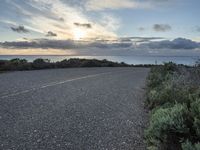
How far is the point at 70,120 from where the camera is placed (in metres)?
8.78

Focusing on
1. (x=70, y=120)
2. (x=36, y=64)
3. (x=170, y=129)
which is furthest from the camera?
(x=36, y=64)

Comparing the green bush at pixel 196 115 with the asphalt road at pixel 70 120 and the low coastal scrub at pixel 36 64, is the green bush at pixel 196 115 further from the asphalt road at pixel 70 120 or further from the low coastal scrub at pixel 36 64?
the low coastal scrub at pixel 36 64

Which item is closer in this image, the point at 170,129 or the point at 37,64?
the point at 170,129

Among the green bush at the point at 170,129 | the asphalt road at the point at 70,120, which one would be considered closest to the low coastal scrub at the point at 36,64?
the asphalt road at the point at 70,120

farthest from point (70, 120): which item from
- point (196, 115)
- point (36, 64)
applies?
point (36, 64)

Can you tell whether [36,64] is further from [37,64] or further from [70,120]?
[70,120]

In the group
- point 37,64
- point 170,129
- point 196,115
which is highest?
point 37,64

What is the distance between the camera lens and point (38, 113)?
9.52 meters

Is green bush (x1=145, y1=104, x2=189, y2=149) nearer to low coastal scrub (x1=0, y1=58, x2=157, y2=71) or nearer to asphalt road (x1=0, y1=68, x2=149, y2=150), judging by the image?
asphalt road (x1=0, y1=68, x2=149, y2=150)

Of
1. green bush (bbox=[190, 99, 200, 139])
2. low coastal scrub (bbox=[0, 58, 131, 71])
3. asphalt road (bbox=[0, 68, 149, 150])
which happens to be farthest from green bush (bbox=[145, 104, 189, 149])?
low coastal scrub (bbox=[0, 58, 131, 71])

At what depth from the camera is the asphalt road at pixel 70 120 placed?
22.4ft

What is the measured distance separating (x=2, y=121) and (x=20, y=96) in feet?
13.5

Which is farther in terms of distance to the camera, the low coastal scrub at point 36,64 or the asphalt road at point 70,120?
the low coastal scrub at point 36,64

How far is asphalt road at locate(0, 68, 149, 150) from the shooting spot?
6824 mm
